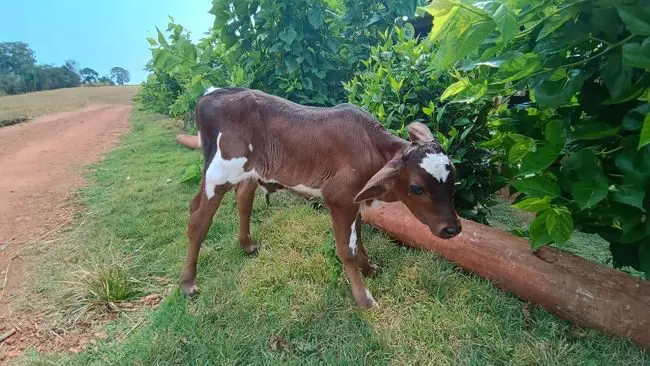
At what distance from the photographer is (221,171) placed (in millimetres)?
3352

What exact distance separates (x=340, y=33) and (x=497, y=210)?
3463 mm

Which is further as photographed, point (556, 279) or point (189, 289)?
point (189, 289)

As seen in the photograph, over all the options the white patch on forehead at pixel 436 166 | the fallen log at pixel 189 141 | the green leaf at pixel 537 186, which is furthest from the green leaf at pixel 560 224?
the fallen log at pixel 189 141

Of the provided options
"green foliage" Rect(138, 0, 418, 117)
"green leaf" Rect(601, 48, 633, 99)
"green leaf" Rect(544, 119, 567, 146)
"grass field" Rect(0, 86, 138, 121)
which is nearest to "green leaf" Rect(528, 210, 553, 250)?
"green leaf" Rect(544, 119, 567, 146)

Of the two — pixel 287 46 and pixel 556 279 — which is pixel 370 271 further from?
pixel 287 46

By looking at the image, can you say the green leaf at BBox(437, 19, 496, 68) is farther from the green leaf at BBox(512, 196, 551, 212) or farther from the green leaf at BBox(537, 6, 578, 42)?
the green leaf at BBox(512, 196, 551, 212)

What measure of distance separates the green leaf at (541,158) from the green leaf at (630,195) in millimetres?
339

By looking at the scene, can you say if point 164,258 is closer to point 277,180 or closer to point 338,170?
point 277,180

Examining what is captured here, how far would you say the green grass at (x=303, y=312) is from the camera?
105 inches

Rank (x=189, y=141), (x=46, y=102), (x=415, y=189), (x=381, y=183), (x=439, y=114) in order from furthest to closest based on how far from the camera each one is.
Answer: (x=46, y=102) < (x=189, y=141) < (x=439, y=114) < (x=415, y=189) < (x=381, y=183)

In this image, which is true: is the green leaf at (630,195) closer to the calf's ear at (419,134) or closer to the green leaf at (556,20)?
the green leaf at (556,20)

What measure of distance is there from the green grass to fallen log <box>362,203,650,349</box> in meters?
0.09

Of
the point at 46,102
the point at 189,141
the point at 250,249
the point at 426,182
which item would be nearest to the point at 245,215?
the point at 250,249

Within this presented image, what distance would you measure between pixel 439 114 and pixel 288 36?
2.77m
